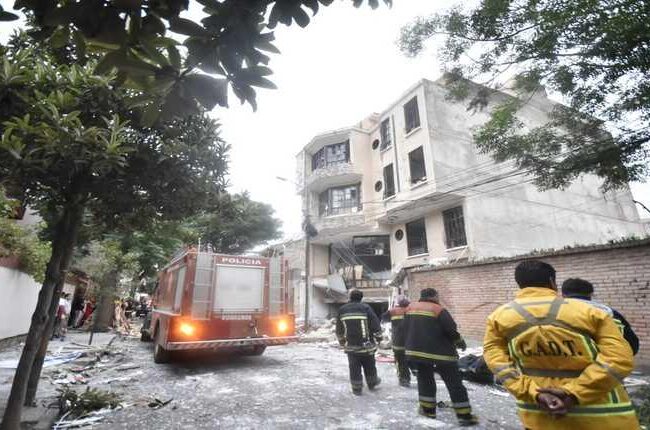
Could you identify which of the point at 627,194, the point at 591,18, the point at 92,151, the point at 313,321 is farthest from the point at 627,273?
the point at 627,194

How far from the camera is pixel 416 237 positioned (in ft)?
61.3

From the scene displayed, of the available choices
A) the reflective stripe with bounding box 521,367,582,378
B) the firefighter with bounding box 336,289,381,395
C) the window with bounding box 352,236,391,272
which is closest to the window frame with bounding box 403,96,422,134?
the window with bounding box 352,236,391,272

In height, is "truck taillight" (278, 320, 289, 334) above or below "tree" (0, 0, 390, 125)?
below

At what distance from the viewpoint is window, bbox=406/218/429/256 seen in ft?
59.5

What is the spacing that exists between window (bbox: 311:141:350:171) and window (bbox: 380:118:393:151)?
2.30m

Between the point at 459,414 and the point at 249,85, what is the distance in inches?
175

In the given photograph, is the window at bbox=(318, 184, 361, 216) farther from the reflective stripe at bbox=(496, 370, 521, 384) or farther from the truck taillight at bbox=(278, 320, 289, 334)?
the reflective stripe at bbox=(496, 370, 521, 384)

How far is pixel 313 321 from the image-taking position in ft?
65.9

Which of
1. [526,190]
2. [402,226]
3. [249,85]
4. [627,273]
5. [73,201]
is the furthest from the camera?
[402,226]

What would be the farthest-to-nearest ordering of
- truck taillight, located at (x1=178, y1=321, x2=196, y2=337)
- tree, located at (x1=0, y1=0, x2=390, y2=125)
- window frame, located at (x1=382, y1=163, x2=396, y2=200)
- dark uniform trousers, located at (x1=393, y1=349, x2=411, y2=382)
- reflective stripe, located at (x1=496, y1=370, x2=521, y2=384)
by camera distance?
1. window frame, located at (x1=382, y1=163, x2=396, y2=200)
2. truck taillight, located at (x1=178, y1=321, x2=196, y2=337)
3. dark uniform trousers, located at (x1=393, y1=349, x2=411, y2=382)
4. reflective stripe, located at (x1=496, y1=370, x2=521, y2=384)
5. tree, located at (x1=0, y1=0, x2=390, y2=125)

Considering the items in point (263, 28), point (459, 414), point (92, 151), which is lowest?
point (459, 414)

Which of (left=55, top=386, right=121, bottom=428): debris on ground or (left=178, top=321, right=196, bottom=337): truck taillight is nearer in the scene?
(left=55, top=386, right=121, bottom=428): debris on ground

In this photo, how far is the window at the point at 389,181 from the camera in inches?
782

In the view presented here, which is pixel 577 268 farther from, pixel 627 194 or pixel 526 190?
pixel 627 194
